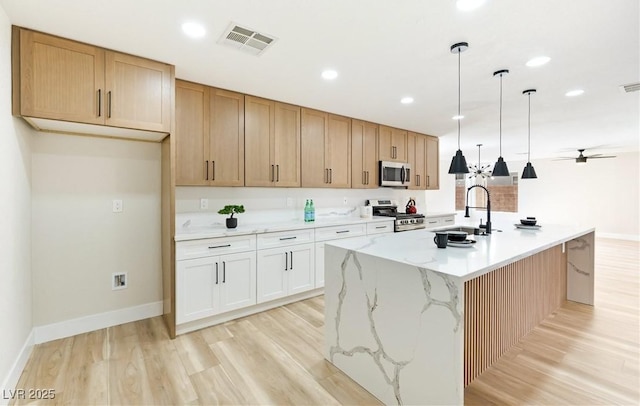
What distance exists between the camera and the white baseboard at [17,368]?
1.73 metres

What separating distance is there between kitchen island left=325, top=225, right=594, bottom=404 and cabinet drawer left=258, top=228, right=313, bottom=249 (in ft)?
3.54

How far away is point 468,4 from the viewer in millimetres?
1738

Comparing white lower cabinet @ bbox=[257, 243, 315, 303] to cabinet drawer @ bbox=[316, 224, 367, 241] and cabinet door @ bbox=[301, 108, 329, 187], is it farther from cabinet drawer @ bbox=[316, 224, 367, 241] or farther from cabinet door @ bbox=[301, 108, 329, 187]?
cabinet door @ bbox=[301, 108, 329, 187]

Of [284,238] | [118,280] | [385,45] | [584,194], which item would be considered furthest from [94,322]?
[584,194]

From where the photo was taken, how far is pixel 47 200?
2.50m

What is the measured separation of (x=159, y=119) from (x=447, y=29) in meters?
2.36

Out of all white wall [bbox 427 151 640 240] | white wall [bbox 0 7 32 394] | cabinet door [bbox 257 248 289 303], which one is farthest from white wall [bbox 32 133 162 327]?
white wall [bbox 427 151 640 240]

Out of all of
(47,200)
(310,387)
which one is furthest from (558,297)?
(47,200)

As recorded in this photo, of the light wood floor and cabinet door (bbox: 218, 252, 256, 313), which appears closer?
the light wood floor

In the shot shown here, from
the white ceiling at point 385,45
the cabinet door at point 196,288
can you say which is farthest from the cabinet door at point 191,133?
→ the cabinet door at point 196,288

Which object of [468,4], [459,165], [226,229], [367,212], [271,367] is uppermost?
[468,4]

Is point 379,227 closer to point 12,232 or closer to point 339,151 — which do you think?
point 339,151

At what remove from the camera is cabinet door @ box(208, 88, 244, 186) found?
10.1ft

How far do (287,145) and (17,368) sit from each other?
2.99 metres
